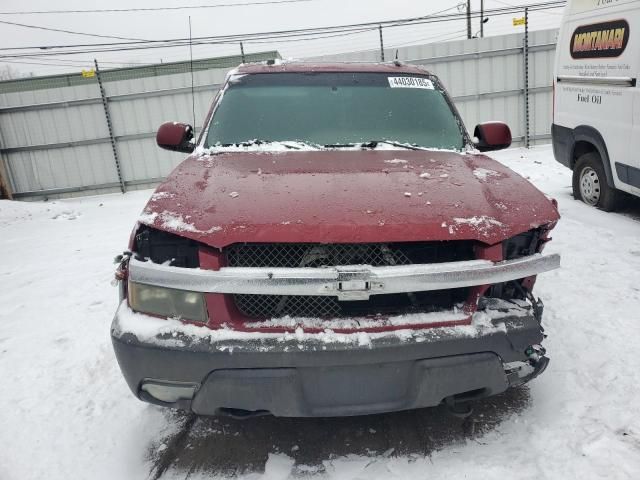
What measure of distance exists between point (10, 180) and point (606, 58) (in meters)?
13.0

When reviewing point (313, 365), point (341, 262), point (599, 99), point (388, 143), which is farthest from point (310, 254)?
point (599, 99)

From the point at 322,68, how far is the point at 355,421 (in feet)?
8.32

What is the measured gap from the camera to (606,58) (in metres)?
5.38

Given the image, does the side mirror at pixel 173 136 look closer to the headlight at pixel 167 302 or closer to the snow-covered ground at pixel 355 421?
the snow-covered ground at pixel 355 421

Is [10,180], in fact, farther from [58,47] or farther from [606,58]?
[606,58]

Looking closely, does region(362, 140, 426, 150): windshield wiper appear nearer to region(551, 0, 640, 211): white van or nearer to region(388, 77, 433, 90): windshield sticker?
region(388, 77, 433, 90): windshield sticker

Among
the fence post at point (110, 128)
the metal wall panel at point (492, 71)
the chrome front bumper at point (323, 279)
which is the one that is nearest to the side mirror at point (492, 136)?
the chrome front bumper at point (323, 279)

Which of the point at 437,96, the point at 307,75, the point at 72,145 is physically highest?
the point at 307,75

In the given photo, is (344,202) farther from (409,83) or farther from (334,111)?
(409,83)

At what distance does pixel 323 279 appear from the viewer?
6.04 feet

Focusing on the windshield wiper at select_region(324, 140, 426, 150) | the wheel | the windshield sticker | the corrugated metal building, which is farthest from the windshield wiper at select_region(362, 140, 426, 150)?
the corrugated metal building

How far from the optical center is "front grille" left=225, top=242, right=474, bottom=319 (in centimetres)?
199

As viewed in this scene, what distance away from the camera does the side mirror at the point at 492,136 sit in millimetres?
3498

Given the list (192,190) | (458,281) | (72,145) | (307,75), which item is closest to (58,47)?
(72,145)
